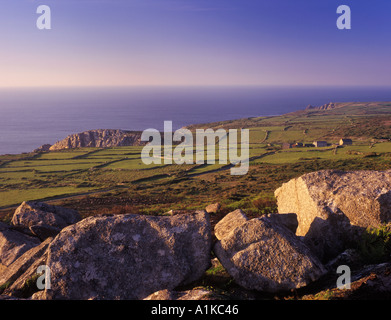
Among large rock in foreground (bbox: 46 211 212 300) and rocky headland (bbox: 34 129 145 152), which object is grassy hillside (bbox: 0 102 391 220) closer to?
large rock in foreground (bbox: 46 211 212 300)

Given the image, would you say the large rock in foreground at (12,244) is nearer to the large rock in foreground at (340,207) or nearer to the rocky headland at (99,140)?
the large rock in foreground at (340,207)

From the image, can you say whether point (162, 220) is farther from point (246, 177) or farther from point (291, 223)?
point (246, 177)

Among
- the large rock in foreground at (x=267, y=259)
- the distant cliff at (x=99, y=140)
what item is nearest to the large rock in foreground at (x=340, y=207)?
the large rock in foreground at (x=267, y=259)

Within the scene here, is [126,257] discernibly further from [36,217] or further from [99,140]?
[99,140]

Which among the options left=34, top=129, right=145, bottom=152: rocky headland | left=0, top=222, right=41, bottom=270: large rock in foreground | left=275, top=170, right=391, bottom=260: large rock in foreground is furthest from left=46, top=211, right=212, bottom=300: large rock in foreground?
left=34, top=129, right=145, bottom=152: rocky headland

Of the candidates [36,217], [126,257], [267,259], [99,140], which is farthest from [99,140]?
[267,259]

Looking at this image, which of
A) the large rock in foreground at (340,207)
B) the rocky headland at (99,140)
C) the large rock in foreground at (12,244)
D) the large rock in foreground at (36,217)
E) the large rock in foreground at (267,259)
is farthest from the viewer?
the rocky headland at (99,140)
